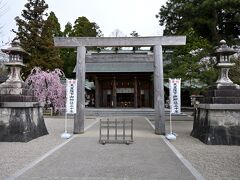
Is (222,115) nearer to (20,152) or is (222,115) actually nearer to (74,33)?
(20,152)

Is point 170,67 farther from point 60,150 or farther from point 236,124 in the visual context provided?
point 60,150

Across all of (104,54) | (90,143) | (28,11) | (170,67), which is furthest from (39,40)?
(90,143)

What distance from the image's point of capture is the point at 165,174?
7656 mm

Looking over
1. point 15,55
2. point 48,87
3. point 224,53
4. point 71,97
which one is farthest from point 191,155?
point 48,87

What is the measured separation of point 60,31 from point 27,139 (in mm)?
34266

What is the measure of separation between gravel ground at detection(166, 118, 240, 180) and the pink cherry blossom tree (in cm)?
2120

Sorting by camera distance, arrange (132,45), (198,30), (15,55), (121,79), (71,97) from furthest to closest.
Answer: (121,79)
(198,30)
(132,45)
(71,97)
(15,55)

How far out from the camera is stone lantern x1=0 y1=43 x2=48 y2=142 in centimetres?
1367

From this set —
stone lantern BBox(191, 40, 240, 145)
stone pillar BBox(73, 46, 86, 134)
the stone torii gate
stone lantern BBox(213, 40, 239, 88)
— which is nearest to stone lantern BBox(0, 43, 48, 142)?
stone pillar BBox(73, 46, 86, 134)

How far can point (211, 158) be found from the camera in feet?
32.2

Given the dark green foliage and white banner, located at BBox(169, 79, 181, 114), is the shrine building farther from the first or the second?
white banner, located at BBox(169, 79, 181, 114)

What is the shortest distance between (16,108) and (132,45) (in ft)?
22.1

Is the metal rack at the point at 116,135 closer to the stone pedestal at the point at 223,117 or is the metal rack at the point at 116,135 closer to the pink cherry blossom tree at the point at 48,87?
Result: the stone pedestal at the point at 223,117

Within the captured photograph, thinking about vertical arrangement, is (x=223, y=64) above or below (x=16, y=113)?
above
